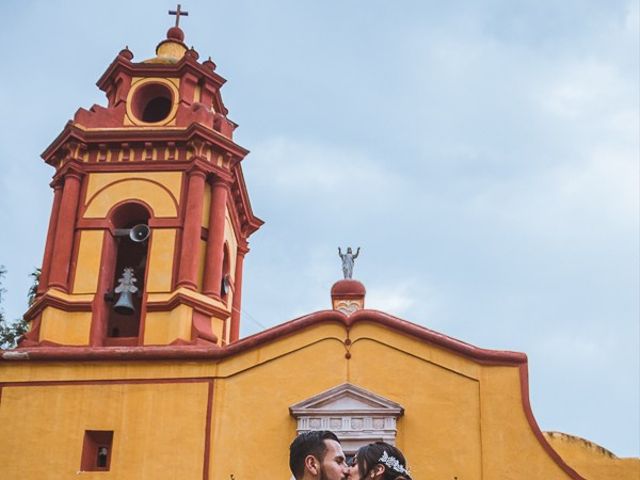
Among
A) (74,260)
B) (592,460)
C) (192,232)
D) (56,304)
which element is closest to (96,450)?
(56,304)

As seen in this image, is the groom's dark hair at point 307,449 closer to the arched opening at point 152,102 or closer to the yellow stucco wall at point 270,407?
the yellow stucco wall at point 270,407

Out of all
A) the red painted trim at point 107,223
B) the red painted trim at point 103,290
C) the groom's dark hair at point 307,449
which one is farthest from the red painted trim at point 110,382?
the groom's dark hair at point 307,449

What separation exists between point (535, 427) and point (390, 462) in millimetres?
8792

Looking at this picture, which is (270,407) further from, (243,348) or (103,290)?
(103,290)

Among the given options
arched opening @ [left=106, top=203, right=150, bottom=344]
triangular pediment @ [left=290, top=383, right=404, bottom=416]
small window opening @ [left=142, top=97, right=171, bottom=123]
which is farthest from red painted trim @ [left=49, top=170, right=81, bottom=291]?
triangular pediment @ [left=290, top=383, right=404, bottom=416]

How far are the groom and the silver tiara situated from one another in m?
0.19

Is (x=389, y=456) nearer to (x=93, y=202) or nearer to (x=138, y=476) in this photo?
(x=138, y=476)

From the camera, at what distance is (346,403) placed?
13.6 meters

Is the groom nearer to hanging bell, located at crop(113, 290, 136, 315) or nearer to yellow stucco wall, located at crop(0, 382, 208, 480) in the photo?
yellow stucco wall, located at crop(0, 382, 208, 480)

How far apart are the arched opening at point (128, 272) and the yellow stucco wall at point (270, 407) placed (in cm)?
206

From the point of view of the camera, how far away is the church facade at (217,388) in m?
13.3

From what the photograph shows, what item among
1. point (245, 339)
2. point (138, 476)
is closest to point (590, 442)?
point (245, 339)

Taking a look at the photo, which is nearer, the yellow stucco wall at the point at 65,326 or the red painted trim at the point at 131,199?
the yellow stucco wall at the point at 65,326

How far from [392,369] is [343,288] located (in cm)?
197
